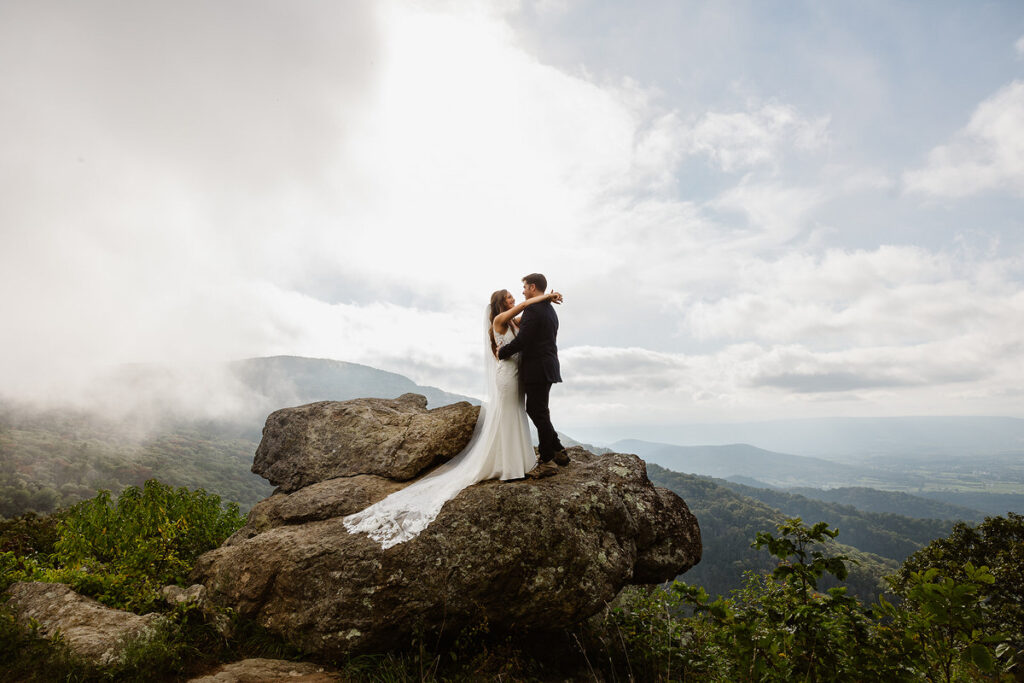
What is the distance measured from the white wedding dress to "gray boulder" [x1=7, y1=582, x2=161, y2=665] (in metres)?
3.33

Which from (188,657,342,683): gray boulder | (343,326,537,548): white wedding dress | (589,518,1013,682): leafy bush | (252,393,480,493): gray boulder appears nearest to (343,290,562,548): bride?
(343,326,537,548): white wedding dress

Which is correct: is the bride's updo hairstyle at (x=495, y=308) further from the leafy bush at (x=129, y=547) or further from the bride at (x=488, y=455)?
the leafy bush at (x=129, y=547)

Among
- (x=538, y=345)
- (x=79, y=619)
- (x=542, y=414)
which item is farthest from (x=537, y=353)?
(x=79, y=619)

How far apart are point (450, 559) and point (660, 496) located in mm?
4775

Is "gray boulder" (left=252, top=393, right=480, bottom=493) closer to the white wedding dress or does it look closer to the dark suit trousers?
the white wedding dress

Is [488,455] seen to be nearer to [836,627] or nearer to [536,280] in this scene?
[536,280]

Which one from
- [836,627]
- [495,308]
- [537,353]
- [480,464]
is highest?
[495,308]

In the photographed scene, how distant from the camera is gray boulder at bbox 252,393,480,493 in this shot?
1113 centimetres

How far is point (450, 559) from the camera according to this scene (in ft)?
25.2

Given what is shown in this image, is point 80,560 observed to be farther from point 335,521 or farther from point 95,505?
point 335,521

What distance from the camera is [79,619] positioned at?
7.23m

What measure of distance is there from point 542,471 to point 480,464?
1.28 meters

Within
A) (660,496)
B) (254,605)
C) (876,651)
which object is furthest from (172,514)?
(876,651)

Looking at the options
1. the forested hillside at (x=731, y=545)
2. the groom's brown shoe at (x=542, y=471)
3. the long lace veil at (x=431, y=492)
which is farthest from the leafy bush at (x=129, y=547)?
the forested hillside at (x=731, y=545)
